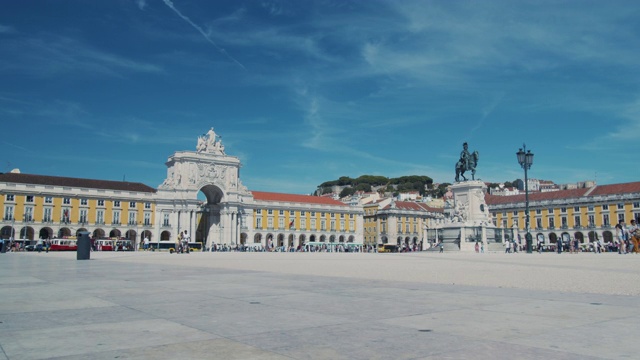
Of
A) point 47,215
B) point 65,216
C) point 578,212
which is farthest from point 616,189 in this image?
point 47,215

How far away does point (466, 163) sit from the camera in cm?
4544

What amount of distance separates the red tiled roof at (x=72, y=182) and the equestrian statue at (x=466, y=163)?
181ft

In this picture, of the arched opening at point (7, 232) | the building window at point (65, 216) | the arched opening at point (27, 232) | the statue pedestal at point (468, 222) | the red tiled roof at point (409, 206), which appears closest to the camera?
the statue pedestal at point (468, 222)

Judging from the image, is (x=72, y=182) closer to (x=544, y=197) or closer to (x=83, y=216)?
(x=83, y=216)

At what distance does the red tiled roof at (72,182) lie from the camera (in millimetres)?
72875

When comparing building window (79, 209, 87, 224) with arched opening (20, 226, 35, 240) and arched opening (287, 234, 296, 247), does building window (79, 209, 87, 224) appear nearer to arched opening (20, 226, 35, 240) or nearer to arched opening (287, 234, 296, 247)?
arched opening (20, 226, 35, 240)

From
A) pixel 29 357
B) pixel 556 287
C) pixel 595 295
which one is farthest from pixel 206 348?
pixel 556 287

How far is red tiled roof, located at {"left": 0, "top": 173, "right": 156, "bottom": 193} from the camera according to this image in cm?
7288

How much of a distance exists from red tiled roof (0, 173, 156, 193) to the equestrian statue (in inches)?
2172

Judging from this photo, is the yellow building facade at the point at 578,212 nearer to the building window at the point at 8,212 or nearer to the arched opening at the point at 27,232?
the arched opening at the point at 27,232

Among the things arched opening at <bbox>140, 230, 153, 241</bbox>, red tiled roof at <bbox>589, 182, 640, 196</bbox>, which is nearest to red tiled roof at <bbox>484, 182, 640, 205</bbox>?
red tiled roof at <bbox>589, 182, 640, 196</bbox>

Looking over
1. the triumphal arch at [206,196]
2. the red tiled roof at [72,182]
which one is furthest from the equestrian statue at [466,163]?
the red tiled roof at [72,182]

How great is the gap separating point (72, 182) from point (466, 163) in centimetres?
6040

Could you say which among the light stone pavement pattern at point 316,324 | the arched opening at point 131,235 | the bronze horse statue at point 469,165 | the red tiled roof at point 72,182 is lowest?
the light stone pavement pattern at point 316,324
